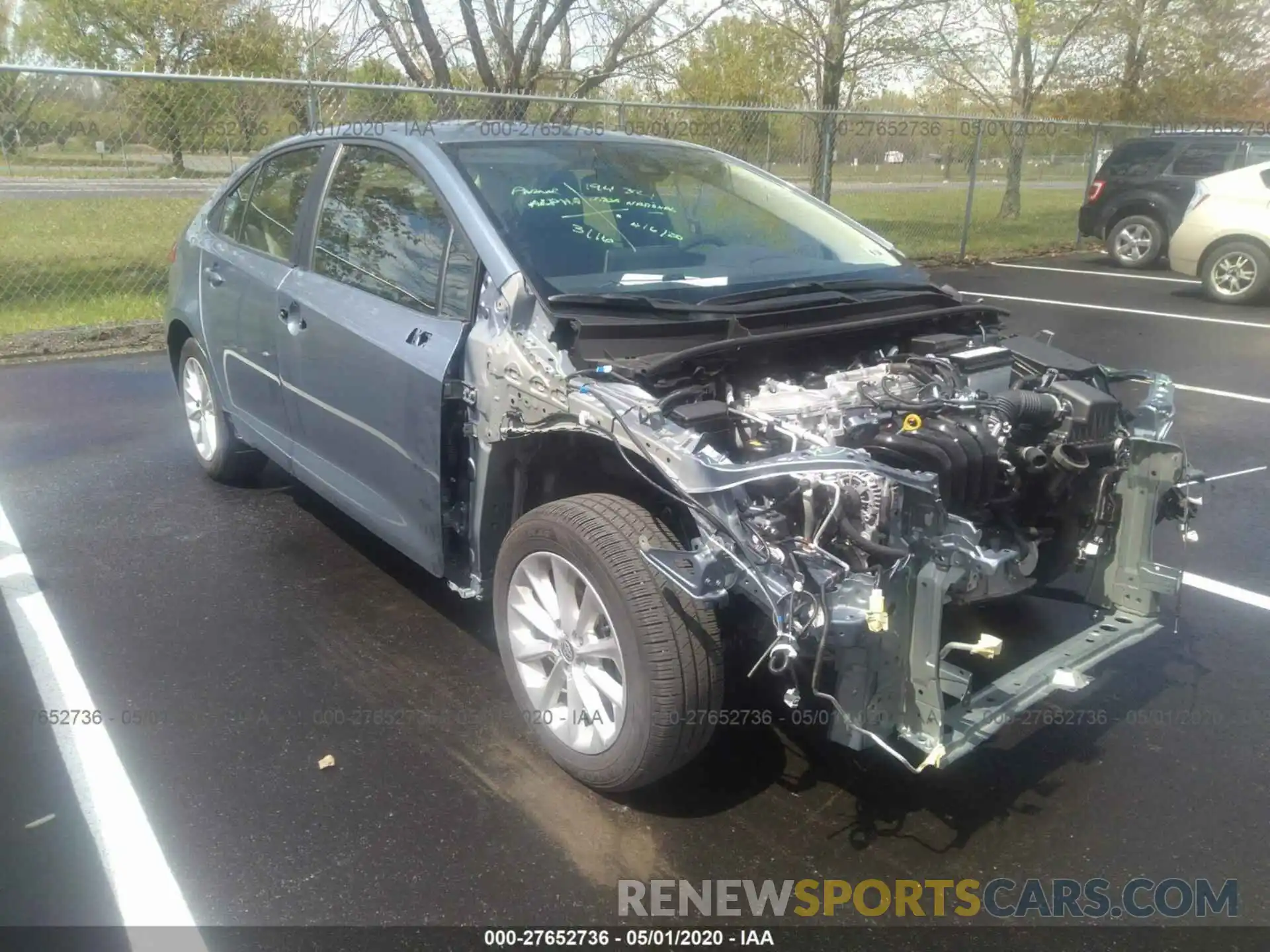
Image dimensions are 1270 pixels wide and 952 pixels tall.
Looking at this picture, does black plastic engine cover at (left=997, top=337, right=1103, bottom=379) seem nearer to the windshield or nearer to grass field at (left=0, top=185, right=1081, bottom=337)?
the windshield

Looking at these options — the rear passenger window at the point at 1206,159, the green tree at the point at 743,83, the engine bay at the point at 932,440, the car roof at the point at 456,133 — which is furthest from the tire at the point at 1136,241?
the engine bay at the point at 932,440

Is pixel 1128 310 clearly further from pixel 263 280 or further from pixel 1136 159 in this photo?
pixel 263 280

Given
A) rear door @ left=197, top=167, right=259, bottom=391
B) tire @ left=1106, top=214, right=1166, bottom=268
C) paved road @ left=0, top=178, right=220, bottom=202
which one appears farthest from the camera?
tire @ left=1106, top=214, right=1166, bottom=268

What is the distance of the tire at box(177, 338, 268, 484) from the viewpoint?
525cm

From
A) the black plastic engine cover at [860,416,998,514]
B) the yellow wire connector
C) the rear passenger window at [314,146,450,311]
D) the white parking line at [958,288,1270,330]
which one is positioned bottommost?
the white parking line at [958,288,1270,330]

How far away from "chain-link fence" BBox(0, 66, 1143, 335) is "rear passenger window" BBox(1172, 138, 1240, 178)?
2321 mm

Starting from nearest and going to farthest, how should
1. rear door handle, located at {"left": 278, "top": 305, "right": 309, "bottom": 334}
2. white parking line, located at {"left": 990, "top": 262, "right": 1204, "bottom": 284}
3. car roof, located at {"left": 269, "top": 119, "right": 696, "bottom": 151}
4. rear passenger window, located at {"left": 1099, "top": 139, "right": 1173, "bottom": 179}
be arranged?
car roof, located at {"left": 269, "top": 119, "right": 696, "bottom": 151}
rear door handle, located at {"left": 278, "top": 305, "right": 309, "bottom": 334}
white parking line, located at {"left": 990, "top": 262, "right": 1204, "bottom": 284}
rear passenger window, located at {"left": 1099, "top": 139, "right": 1173, "bottom": 179}

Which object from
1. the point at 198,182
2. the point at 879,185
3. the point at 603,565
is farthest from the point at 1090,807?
the point at 879,185

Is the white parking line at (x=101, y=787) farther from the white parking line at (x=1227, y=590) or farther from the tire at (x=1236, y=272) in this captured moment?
the tire at (x=1236, y=272)

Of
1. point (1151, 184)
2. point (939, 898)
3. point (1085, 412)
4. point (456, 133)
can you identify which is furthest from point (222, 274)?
point (1151, 184)

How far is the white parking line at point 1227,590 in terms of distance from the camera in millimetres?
4230

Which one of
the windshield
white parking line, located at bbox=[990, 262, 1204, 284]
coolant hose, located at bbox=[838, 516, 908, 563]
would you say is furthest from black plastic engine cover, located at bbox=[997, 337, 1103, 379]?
white parking line, located at bbox=[990, 262, 1204, 284]

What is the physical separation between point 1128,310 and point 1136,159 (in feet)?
14.9

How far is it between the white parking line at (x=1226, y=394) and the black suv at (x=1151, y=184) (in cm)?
754
